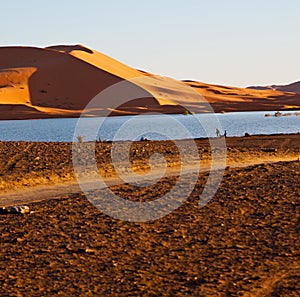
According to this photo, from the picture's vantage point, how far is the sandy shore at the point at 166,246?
785 cm

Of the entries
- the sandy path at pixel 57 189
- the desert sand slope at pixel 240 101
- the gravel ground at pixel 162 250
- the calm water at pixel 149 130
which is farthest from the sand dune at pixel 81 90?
the gravel ground at pixel 162 250

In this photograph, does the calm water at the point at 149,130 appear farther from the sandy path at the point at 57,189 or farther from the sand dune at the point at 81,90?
the sand dune at the point at 81,90

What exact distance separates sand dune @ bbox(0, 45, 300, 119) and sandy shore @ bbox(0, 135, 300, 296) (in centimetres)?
8103

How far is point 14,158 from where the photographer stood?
69.2 ft

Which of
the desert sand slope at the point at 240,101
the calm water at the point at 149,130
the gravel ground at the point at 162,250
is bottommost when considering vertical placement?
the gravel ground at the point at 162,250

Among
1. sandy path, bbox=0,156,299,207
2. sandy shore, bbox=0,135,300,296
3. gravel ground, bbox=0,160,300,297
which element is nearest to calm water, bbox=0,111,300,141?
sandy path, bbox=0,156,299,207

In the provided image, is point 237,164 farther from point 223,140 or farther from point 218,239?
point 218,239

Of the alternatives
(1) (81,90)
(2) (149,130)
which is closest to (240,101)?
(1) (81,90)

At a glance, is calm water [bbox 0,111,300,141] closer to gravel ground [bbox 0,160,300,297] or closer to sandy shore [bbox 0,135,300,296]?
sandy shore [bbox 0,135,300,296]

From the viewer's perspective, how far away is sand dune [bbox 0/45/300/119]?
102m

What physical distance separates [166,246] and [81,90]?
10961cm

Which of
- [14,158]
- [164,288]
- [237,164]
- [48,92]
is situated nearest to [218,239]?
[164,288]

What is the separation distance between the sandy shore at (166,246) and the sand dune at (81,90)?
81029mm

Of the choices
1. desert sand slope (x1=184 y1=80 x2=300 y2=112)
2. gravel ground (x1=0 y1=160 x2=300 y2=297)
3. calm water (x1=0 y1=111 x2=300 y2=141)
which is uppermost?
desert sand slope (x1=184 y1=80 x2=300 y2=112)
